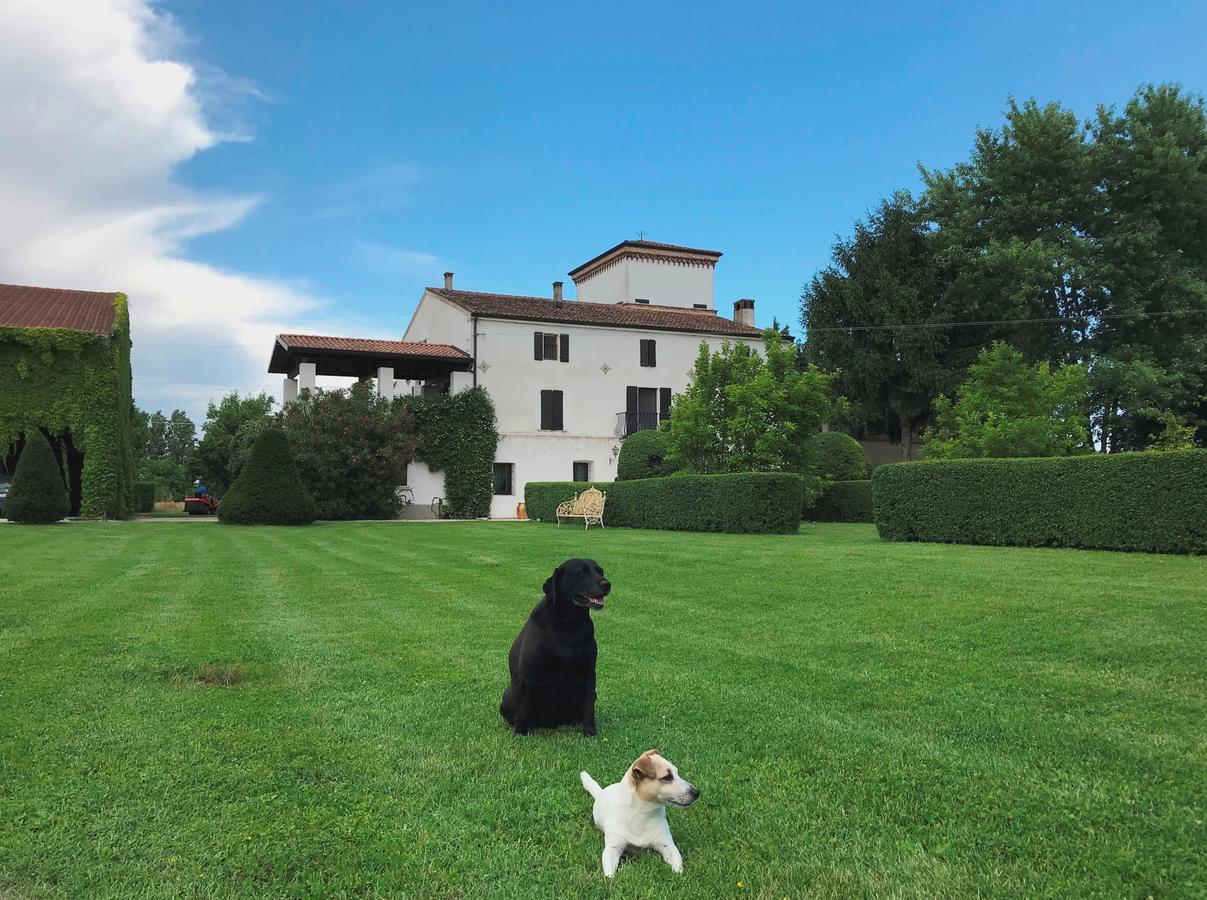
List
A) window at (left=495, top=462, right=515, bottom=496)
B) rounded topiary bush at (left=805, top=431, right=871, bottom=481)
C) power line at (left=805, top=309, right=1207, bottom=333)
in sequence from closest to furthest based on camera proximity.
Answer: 1. power line at (left=805, top=309, right=1207, bottom=333)
2. rounded topiary bush at (left=805, top=431, right=871, bottom=481)
3. window at (left=495, top=462, right=515, bottom=496)

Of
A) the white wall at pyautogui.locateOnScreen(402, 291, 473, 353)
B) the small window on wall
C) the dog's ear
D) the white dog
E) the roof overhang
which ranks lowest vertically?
the white dog

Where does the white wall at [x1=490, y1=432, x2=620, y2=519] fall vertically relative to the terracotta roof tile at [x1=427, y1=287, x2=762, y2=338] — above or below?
below

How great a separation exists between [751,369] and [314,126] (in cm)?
1372

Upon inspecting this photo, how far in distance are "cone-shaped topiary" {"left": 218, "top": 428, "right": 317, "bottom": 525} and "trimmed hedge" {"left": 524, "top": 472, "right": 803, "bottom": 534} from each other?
9.16 meters

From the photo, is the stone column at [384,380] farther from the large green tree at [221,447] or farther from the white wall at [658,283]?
the white wall at [658,283]

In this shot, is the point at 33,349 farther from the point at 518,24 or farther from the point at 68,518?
the point at 518,24

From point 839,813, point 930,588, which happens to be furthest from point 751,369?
point 839,813

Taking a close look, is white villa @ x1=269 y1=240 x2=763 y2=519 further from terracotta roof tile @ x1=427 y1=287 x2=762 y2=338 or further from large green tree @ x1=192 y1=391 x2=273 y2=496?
large green tree @ x1=192 y1=391 x2=273 y2=496

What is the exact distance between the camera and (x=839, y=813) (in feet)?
10.4

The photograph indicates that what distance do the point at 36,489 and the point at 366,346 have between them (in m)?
14.5

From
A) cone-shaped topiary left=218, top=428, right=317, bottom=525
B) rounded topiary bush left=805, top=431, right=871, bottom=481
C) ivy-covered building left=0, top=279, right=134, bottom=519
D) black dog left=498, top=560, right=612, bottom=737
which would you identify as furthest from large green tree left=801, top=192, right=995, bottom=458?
black dog left=498, top=560, right=612, bottom=737

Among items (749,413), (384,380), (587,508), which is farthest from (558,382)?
(749,413)

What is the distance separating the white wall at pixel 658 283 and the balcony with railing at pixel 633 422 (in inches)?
385

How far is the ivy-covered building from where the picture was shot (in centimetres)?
2559
